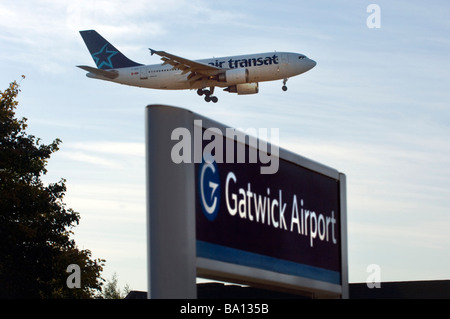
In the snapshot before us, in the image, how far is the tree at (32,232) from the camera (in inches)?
1182

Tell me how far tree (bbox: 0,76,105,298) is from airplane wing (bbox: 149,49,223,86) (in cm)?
2360

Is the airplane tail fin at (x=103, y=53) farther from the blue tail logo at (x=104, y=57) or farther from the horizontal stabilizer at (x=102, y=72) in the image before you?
the horizontal stabilizer at (x=102, y=72)

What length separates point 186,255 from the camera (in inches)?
203

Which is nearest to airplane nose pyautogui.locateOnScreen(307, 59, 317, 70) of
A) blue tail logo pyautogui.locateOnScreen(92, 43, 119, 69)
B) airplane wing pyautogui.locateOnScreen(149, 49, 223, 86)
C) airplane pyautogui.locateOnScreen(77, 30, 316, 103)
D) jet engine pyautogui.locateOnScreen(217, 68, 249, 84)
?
airplane pyautogui.locateOnScreen(77, 30, 316, 103)

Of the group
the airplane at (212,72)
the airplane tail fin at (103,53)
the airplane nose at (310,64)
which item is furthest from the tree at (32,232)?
the airplane tail fin at (103,53)

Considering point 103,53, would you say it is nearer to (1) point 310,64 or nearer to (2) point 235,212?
(1) point 310,64

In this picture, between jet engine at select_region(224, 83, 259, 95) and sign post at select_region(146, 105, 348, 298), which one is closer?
sign post at select_region(146, 105, 348, 298)

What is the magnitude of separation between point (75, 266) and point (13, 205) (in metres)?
3.22

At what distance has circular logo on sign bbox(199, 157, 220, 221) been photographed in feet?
18.2

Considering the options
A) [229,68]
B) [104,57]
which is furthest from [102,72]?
[104,57]

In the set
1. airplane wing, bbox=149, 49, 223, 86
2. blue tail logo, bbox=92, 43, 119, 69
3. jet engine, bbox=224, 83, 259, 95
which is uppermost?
blue tail logo, bbox=92, 43, 119, 69

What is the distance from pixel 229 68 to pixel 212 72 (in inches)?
50.7

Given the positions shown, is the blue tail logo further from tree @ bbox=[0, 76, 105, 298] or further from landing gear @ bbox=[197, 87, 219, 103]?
tree @ bbox=[0, 76, 105, 298]
